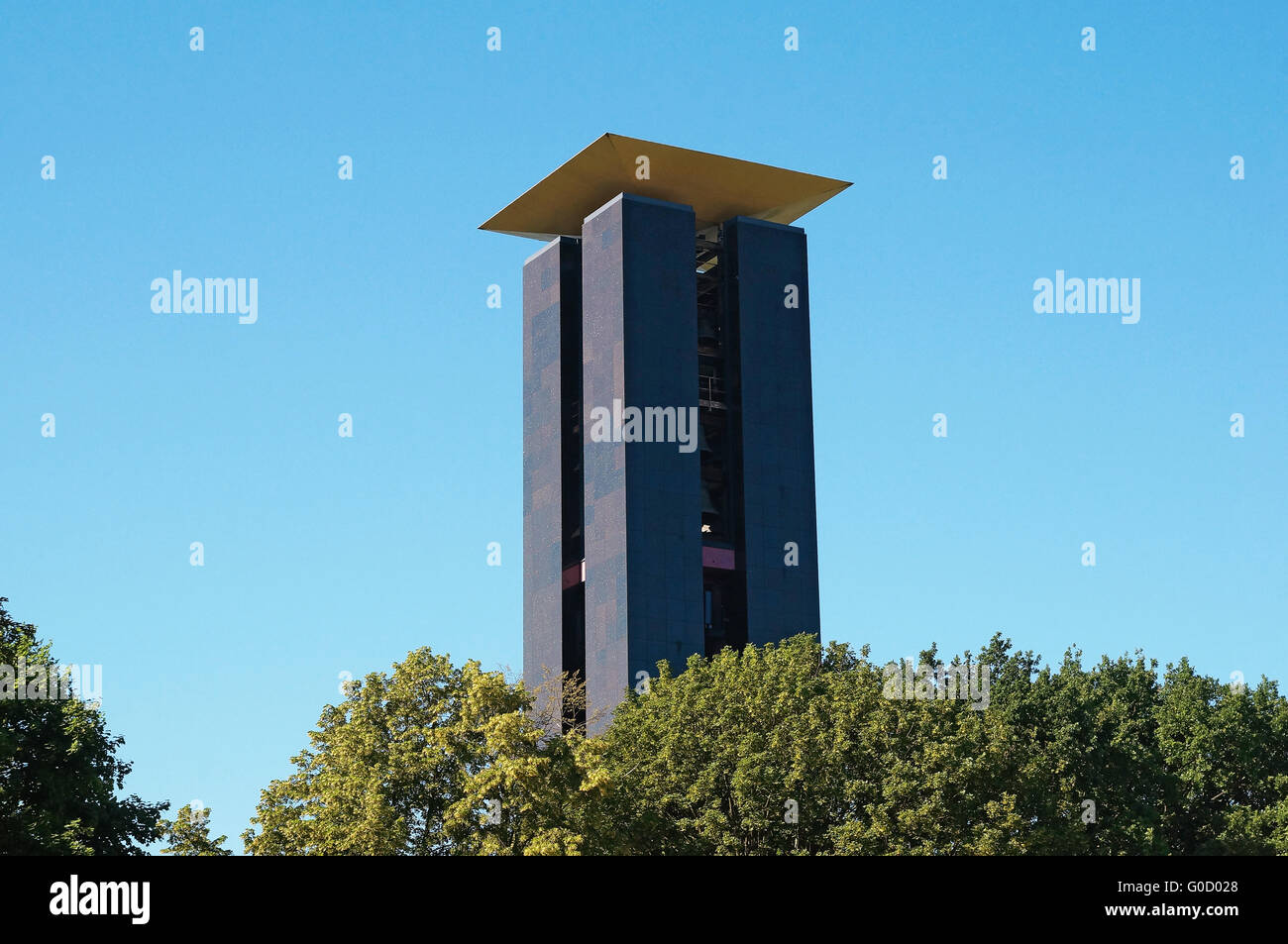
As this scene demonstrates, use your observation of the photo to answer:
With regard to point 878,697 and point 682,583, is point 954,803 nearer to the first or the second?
point 878,697

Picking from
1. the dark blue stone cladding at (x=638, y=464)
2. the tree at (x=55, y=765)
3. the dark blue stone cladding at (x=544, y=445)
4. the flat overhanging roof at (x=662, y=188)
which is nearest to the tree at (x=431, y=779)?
the tree at (x=55, y=765)

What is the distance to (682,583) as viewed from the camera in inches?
3287

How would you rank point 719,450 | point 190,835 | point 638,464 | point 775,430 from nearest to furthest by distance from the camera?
point 190,835 < point 638,464 < point 775,430 < point 719,450

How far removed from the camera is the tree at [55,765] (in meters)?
54.7

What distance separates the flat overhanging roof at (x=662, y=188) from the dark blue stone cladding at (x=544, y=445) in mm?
2111

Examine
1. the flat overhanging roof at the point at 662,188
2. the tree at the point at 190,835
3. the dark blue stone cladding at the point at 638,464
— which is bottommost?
the tree at the point at 190,835

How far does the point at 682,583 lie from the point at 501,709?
34.1 meters

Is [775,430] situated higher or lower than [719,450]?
higher

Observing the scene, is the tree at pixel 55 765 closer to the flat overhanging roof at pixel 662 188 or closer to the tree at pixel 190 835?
the tree at pixel 190 835

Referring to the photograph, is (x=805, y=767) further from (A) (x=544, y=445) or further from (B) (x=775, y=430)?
(A) (x=544, y=445)

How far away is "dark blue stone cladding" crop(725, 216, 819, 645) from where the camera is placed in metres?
86.9

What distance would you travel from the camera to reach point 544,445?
91.2 m

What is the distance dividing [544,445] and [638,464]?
→ 8.48 m

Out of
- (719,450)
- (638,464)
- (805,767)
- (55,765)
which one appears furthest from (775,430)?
(55,765)
